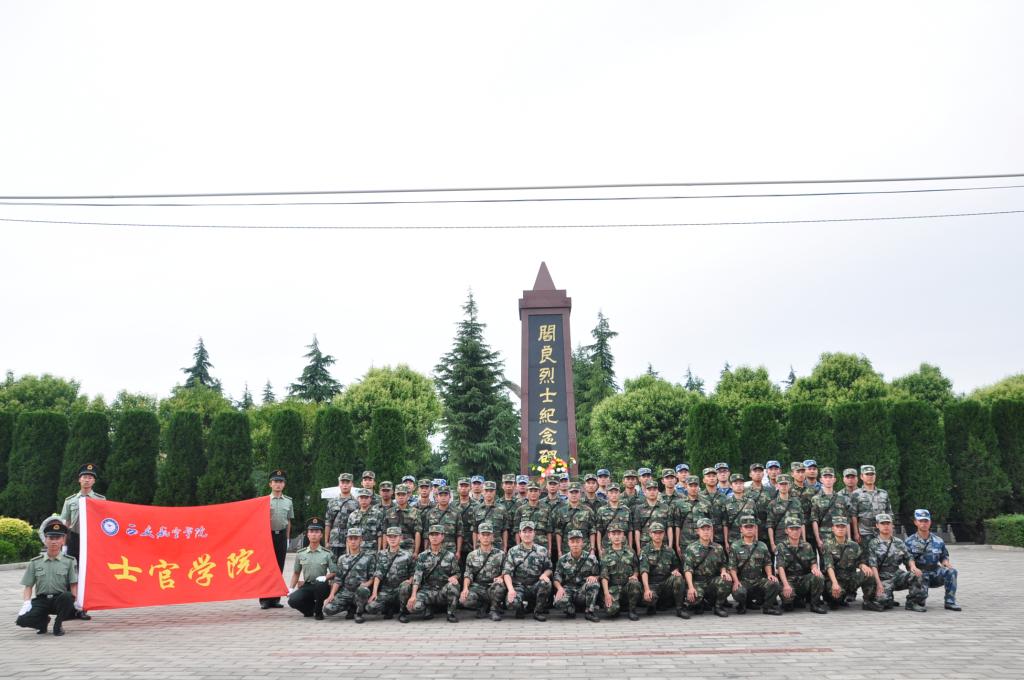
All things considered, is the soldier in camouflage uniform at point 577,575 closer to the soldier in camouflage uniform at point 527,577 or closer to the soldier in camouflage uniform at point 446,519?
the soldier in camouflage uniform at point 527,577

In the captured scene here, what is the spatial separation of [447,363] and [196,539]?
2331 centimetres

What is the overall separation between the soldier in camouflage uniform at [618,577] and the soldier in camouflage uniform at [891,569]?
255 centimetres

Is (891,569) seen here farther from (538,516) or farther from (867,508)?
(538,516)

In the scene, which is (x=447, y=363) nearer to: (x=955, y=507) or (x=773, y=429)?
(x=773, y=429)

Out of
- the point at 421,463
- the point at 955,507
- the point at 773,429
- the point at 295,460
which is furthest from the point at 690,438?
the point at 421,463

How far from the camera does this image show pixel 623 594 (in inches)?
309

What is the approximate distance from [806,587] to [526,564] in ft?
9.80

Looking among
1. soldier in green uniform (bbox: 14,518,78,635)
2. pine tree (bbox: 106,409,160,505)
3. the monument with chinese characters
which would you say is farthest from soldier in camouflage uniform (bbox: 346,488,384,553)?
pine tree (bbox: 106,409,160,505)

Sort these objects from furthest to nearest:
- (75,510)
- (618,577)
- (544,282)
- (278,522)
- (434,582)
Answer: (544,282), (278,522), (75,510), (434,582), (618,577)

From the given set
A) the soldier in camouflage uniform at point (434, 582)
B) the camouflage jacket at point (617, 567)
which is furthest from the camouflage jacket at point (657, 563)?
the soldier in camouflage uniform at point (434, 582)

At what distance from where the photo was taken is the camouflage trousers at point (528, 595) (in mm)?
7742

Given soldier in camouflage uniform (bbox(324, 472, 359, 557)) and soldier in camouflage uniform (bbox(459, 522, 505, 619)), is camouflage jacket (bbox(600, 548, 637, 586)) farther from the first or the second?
soldier in camouflage uniform (bbox(324, 472, 359, 557))

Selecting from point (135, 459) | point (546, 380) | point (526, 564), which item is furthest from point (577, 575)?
point (135, 459)

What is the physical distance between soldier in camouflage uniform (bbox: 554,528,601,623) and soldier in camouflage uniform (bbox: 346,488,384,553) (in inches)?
82.5
